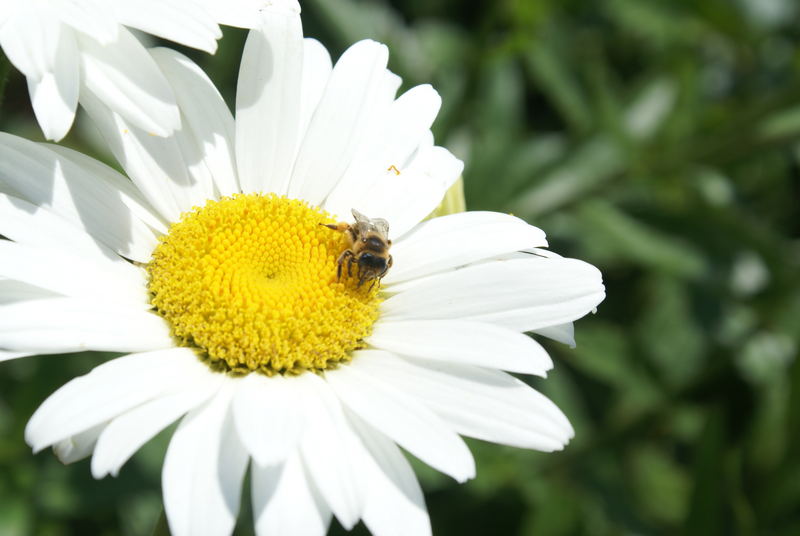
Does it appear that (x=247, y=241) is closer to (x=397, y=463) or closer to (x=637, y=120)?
(x=397, y=463)

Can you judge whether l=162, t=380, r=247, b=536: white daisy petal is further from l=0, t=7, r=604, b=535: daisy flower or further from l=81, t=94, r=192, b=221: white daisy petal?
l=81, t=94, r=192, b=221: white daisy petal

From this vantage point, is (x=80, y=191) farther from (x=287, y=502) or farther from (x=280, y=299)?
(x=287, y=502)

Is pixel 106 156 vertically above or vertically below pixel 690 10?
below

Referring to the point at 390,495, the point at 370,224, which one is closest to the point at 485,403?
the point at 390,495

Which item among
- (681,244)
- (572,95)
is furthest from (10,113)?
(681,244)

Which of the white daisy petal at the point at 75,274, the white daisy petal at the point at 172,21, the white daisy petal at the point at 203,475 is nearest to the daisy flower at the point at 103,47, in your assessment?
the white daisy petal at the point at 172,21

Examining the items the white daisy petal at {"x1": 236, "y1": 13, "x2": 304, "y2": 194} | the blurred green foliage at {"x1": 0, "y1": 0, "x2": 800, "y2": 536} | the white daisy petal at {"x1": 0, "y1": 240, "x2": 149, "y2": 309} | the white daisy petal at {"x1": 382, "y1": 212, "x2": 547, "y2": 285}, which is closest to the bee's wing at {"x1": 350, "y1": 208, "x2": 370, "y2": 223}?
the white daisy petal at {"x1": 382, "y1": 212, "x2": 547, "y2": 285}

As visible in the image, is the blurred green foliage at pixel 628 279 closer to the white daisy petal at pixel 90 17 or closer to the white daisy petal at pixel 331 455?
the white daisy petal at pixel 331 455
